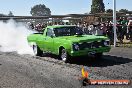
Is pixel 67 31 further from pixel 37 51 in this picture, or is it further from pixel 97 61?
pixel 37 51

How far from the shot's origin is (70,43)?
12164mm

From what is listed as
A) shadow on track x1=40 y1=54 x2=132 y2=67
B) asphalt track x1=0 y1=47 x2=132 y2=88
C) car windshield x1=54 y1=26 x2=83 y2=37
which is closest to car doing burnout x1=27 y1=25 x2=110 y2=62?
car windshield x1=54 y1=26 x2=83 y2=37

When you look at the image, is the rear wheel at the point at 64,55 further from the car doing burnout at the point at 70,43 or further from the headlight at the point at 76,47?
the headlight at the point at 76,47

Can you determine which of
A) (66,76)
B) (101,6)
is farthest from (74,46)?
(101,6)

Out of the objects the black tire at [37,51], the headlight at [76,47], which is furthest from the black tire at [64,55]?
the black tire at [37,51]

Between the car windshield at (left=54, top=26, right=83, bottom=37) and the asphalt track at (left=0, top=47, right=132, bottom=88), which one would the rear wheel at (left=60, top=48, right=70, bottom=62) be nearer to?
the asphalt track at (left=0, top=47, right=132, bottom=88)

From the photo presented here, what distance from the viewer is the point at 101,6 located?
82.1 meters

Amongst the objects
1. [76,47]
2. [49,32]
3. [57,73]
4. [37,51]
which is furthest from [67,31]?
[57,73]

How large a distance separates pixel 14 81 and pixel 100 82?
656cm

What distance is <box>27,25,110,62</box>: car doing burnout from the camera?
477 inches

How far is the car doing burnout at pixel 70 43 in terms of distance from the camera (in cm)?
1211

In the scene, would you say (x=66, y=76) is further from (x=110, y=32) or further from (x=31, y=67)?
(x=110, y=32)

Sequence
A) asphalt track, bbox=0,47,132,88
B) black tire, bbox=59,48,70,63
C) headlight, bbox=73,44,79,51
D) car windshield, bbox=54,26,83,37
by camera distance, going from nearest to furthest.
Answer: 1. asphalt track, bbox=0,47,132,88
2. headlight, bbox=73,44,79,51
3. black tire, bbox=59,48,70,63
4. car windshield, bbox=54,26,83,37

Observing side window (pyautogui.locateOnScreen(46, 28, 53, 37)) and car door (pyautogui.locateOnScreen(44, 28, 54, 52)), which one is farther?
side window (pyautogui.locateOnScreen(46, 28, 53, 37))
